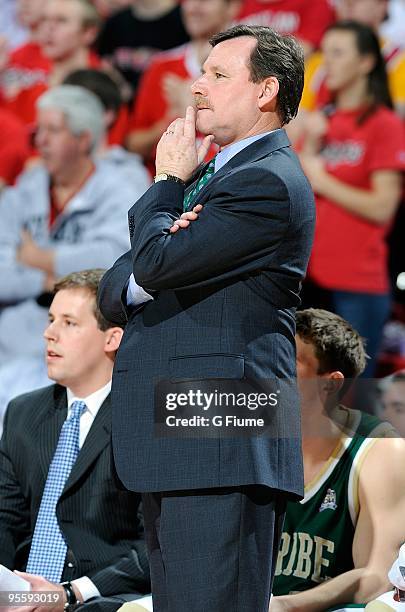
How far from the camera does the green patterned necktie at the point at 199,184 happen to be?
209 cm

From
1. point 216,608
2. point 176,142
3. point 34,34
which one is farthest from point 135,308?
point 34,34

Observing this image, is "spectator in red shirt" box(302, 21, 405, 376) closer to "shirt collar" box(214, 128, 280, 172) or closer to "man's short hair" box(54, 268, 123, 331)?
"man's short hair" box(54, 268, 123, 331)

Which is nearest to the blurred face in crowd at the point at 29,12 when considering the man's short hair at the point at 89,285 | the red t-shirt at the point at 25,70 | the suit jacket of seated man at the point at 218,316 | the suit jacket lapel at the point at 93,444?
the red t-shirt at the point at 25,70

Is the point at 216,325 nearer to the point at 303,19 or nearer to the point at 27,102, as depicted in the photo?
the point at 303,19

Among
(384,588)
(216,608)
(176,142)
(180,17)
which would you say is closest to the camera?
(216,608)

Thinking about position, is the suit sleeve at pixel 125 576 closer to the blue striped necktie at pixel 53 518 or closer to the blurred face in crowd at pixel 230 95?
the blue striped necktie at pixel 53 518

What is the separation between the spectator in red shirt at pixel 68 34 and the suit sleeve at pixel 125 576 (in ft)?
11.3

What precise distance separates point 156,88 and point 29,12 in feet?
3.98

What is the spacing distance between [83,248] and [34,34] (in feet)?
7.07

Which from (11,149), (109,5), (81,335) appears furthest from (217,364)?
(109,5)

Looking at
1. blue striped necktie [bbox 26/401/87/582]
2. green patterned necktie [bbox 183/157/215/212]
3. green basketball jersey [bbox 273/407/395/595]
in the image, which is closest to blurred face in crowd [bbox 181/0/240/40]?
blue striped necktie [bbox 26/401/87/582]

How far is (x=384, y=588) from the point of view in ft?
8.29

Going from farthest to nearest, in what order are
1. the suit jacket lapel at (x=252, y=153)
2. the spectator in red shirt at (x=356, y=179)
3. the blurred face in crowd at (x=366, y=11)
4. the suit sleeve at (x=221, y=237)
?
the blurred face in crowd at (x=366, y=11), the spectator in red shirt at (x=356, y=179), the suit jacket lapel at (x=252, y=153), the suit sleeve at (x=221, y=237)

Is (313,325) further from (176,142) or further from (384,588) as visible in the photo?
(176,142)
